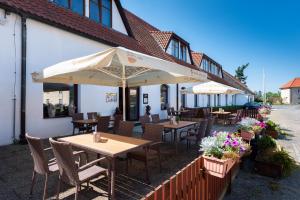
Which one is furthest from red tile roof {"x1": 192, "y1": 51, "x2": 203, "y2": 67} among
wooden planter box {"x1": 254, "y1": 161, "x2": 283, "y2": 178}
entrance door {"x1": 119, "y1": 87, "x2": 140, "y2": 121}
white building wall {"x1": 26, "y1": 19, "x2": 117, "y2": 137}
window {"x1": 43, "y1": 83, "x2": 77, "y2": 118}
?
wooden planter box {"x1": 254, "y1": 161, "x2": 283, "y2": 178}

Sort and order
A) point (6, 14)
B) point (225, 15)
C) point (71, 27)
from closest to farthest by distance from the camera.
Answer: point (6, 14), point (71, 27), point (225, 15)

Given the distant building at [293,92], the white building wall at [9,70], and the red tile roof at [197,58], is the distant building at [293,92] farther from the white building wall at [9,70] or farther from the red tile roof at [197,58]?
the white building wall at [9,70]

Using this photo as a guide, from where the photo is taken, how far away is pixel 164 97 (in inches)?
638

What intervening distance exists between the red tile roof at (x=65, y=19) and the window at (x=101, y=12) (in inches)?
14.7

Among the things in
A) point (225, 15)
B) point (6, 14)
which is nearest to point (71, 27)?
point (6, 14)

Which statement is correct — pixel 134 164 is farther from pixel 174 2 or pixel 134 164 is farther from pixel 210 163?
pixel 174 2

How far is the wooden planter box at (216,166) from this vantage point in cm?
A: 279

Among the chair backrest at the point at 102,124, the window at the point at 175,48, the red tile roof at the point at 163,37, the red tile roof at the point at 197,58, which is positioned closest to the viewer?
the chair backrest at the point at 102,124

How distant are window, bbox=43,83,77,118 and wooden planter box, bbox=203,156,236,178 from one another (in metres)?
6.80

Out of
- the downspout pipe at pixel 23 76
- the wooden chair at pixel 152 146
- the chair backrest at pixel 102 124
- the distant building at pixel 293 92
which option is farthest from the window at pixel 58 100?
the distant building at pixel 293 92

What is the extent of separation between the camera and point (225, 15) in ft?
45.1

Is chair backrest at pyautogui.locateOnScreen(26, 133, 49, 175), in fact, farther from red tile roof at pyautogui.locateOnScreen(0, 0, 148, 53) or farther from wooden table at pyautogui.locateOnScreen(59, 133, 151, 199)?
red tile roof at pyautogui.locateOnScreen(0, 0, 148, 53)

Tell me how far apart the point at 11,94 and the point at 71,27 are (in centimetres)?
346

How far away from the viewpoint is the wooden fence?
197 centimetres
